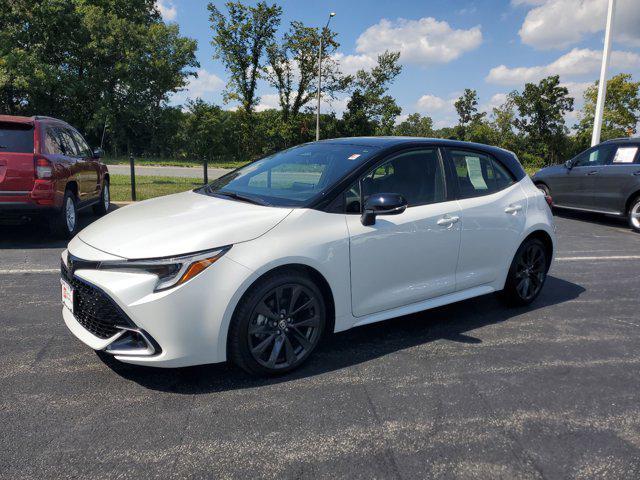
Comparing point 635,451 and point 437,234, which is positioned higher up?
point 437,234

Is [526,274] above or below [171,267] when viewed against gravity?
below

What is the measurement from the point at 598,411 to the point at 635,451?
388 millimetres

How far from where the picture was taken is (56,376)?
312 cm

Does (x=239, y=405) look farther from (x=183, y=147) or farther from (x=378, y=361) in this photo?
(x=183, y=147)

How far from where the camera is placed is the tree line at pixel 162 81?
108ft

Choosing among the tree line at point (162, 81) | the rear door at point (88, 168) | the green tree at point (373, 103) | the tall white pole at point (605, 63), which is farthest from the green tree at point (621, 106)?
the rear door at point (88, 168)

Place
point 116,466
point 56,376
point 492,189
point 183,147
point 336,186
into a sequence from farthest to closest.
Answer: point 183,147, point 492,189, point 336,186, point 56,376, point 116,466

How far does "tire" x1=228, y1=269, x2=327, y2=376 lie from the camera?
2955 millimetres

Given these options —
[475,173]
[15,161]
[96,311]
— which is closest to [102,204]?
[15,161]

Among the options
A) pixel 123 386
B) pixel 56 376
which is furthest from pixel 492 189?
pixel 56 376

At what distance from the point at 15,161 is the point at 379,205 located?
5.35m

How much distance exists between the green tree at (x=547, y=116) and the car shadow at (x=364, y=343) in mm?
55518

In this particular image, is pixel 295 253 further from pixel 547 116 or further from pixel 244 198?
pixel 547 116

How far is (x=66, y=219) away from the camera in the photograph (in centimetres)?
709
